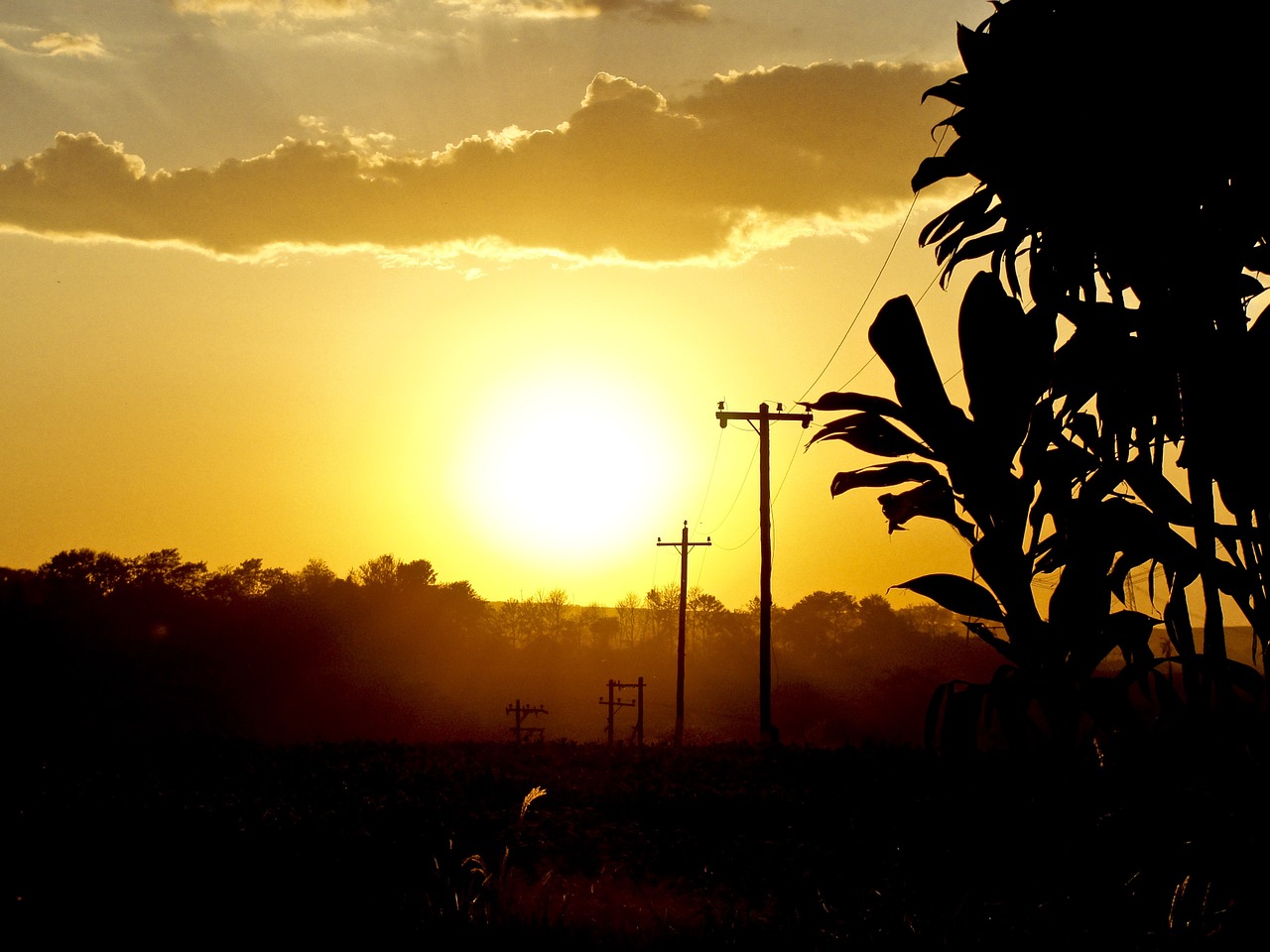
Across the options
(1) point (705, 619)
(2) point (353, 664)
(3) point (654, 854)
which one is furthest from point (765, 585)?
(1) point (705, 619)

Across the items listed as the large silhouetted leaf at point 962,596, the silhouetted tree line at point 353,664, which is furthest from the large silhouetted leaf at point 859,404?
the silhouetted tree line at point 353,664

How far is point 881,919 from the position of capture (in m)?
5.69

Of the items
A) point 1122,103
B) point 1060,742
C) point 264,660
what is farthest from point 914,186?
point 264,660

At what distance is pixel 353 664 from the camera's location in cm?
6756

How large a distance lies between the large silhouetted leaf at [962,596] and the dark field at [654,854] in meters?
0.62

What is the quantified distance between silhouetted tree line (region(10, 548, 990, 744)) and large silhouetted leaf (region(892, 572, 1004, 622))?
34303mm

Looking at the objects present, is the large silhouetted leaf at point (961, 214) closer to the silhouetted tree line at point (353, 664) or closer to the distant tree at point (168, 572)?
the silhouetted tree line at point (353, 664)

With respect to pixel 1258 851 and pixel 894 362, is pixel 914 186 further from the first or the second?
pixel 1258 851

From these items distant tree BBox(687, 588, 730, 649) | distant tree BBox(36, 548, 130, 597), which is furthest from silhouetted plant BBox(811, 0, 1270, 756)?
distant tree BBox(687, 588, 730, 649)

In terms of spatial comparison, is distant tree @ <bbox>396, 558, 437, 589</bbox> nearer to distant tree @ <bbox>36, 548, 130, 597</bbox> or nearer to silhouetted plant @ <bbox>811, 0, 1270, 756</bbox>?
distant tree @ <bbox>36, 548, 130, 597</bbox>

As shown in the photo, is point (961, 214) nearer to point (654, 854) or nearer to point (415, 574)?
point (654, 854)

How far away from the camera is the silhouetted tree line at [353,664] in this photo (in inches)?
2066

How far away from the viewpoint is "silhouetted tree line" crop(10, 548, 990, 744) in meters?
52.5

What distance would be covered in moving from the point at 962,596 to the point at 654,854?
832 cm
